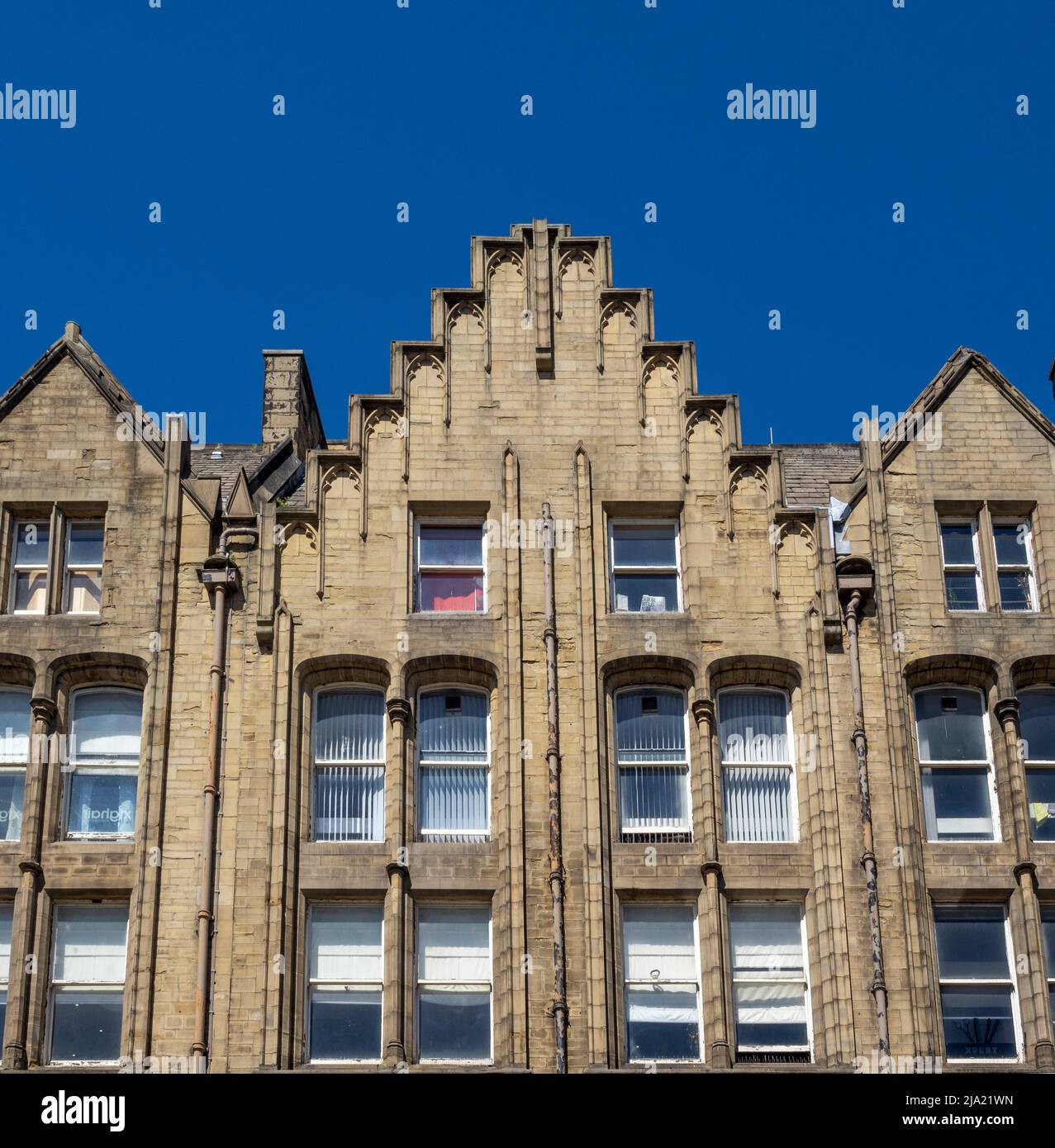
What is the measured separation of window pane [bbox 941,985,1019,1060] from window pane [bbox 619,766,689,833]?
4.09m

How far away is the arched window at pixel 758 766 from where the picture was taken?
3030cm

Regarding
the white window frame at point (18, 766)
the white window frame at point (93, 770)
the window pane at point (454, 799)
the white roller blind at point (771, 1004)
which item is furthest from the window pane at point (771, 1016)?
the white window frame at point (18, 766)

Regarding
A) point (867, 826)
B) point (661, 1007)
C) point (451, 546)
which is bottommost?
point (661, 1007)

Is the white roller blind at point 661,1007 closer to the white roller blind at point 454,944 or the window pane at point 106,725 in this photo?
the white roller blind at point 454,944

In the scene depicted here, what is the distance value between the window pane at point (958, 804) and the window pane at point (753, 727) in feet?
6.47

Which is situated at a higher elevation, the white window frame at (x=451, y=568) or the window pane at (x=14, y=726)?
the white window frame at (x=451, y=568)

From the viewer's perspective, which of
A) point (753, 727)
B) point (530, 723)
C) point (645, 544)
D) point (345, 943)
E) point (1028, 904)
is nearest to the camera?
point (345, 943)

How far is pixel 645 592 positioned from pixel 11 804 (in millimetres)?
9081

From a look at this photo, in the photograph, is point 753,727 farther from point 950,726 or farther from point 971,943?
point 971,943

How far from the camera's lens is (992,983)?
1152 inches

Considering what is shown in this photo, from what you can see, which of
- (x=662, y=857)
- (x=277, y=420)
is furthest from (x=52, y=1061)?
(x=277, y=420)

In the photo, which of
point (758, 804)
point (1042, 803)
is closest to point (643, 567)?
point (758, 804)

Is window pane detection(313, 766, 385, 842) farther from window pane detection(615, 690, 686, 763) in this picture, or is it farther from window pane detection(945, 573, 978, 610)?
window pane detection(945, 573, 978, 610)
